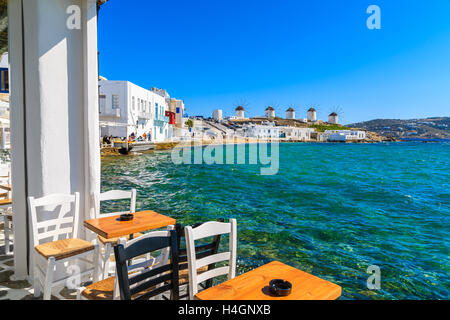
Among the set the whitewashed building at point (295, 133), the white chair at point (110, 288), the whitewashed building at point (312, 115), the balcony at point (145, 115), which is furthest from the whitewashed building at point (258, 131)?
the white chair at point (110, 288)

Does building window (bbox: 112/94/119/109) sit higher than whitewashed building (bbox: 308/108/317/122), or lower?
lower

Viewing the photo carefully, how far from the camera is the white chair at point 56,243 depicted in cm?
267

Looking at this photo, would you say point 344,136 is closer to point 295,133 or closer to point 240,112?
point 295,133

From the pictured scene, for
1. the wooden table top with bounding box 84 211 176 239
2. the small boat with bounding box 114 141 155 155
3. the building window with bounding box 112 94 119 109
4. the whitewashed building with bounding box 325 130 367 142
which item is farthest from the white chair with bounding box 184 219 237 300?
the whitewashed building with bounding box 325 130 367 142

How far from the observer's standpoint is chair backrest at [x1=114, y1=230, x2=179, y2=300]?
1.77m

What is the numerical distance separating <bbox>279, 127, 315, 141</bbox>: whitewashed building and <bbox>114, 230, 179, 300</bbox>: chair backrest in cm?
9949

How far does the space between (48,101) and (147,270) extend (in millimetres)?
2422

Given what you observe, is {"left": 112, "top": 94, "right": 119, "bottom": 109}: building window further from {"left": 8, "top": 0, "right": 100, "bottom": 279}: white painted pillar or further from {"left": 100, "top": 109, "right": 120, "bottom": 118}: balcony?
{"left": 8, "top": 0, "right": 100, "bottom": 279}: white painted pillar

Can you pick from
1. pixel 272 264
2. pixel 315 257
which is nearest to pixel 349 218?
pixel 315 257

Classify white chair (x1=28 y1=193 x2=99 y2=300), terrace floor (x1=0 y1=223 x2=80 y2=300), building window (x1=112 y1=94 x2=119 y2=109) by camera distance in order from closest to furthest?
white chair (x1=28 y1=193 x2=99 y2=300) < terrace floor (x1=0 y1=223 x2=80 y2=300) < building window (x1=112 y1=94 x2=119 y2=109)

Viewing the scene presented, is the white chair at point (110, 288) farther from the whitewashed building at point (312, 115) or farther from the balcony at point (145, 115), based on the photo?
the whitewashed building at point (312, 115)

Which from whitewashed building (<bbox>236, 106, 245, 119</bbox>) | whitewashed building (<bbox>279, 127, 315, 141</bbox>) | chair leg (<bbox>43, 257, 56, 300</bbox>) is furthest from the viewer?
whitewashed building (<bbox>236, 106, 245, 119</bbox>)

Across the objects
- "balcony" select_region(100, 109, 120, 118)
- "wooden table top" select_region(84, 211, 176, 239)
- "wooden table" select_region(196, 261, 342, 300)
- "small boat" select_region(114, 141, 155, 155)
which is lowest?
"wooden table" select_region(196, 261, 342, 300)

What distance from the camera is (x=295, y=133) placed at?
105250 mm
